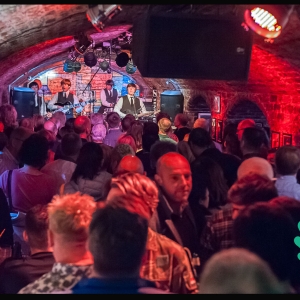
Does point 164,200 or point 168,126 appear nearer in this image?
point 164,200

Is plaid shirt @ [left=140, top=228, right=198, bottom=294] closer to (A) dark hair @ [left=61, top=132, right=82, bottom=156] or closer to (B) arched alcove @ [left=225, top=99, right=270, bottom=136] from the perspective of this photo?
(A) dark hair @ [left=61, top=132, right=82, bottom=156]

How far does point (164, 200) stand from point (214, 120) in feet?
28.9

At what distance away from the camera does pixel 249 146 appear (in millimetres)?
4727

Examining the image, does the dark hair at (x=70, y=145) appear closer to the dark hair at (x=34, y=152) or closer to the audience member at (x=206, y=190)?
the dark hair at (x=34, y=152)

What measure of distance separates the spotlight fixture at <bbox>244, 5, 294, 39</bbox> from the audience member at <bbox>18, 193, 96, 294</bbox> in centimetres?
247

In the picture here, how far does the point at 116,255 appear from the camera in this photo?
6.30 feet

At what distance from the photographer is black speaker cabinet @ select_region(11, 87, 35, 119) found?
40.0 feet

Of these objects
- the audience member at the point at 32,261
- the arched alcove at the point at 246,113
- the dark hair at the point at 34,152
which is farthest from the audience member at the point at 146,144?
the arched alcove at the point at 246,113

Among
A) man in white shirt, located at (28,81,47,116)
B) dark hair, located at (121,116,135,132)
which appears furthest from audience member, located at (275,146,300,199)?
man in white shirt, located at (28,81,47,116)

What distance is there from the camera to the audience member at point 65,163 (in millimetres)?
4516

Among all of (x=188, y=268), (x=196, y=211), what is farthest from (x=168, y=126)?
(x=188, y=268)

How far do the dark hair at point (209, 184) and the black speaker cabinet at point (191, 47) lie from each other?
105 cm
